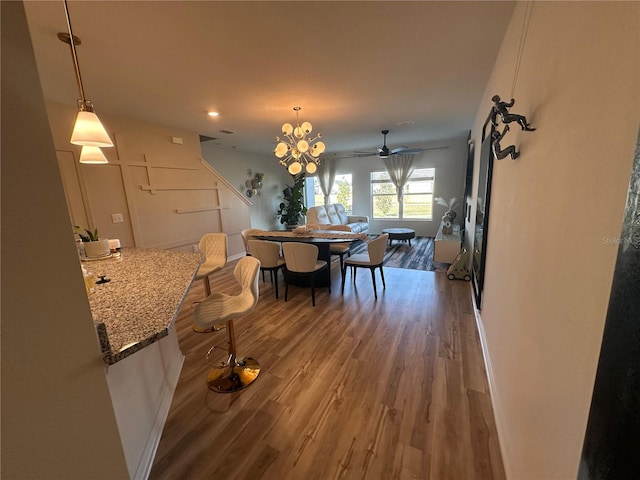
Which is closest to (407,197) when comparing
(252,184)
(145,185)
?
(252,184)

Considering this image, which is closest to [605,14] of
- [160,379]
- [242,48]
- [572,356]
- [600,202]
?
[600,202]

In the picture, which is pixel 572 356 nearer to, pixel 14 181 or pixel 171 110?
pixel 14 181

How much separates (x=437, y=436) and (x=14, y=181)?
207 cm

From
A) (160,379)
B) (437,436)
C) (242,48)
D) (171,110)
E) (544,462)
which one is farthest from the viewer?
(171,110)

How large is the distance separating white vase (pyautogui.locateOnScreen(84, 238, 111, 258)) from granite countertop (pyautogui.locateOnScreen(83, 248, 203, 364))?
4.2 inches

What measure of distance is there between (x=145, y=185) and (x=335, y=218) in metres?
4.54

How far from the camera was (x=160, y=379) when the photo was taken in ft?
5.61

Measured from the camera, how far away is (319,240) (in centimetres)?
355

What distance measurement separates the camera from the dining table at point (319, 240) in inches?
139

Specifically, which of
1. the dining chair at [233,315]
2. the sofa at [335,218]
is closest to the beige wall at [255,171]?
the sofa at [335,218]

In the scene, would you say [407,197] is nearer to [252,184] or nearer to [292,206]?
[292,206]

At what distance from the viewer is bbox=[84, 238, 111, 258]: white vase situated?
2.11 metres

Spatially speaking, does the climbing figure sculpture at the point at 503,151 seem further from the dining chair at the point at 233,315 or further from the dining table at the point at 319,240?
the dining table at the point at 319,240

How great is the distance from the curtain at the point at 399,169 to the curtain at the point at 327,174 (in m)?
1.67
